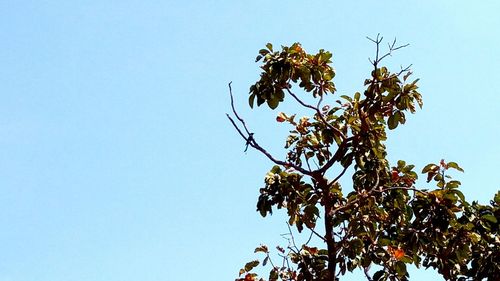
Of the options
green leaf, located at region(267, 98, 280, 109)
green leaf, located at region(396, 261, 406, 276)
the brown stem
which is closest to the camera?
the brown stem

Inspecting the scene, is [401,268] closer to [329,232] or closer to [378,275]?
[378,275]

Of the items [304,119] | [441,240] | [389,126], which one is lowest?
[441,240]

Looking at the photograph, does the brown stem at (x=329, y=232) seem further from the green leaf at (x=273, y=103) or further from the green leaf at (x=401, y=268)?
the green leaf at (x=273, y=103)

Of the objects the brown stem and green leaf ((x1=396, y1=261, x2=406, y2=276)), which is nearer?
the brown stem

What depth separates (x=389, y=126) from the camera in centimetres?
757

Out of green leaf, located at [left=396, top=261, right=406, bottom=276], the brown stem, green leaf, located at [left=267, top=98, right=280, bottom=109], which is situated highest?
green leaf, located at [left=267, top=98, right=280, bottom=109]

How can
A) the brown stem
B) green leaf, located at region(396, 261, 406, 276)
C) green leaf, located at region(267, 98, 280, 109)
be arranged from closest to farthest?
the brown stem, green leaf, located at region(396, 261, 406, 276), green leaf, located at region(267, 98, 280, 109)

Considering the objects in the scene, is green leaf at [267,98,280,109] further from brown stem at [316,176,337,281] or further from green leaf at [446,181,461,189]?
green leaf at [446,181,461,189]

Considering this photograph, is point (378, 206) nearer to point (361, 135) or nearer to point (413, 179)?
point (413, 179)

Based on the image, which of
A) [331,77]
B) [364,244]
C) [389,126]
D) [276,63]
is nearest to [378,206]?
[364,244]

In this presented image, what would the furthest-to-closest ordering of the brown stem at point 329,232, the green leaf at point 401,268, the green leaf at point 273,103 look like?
the green leaf at point 273,103 → the green leaf at point 401,268 → the brown stem at point 329,232

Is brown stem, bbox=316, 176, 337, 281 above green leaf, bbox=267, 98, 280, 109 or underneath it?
underneath

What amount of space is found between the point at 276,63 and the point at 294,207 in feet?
5.85

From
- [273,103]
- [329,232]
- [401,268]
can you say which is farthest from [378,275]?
[273,103]
